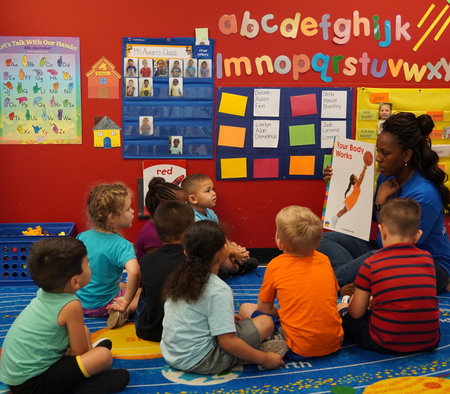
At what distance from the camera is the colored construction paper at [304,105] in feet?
12.2

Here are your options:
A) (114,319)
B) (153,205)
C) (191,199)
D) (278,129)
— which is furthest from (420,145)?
(114,319)

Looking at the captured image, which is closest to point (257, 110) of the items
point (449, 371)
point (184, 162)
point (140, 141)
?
point (184, 162)

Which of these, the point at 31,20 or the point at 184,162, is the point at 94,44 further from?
the point at 184,162

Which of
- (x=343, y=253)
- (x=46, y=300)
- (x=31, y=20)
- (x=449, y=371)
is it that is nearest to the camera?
(x=46, y=300)

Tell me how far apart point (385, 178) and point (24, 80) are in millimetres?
2650

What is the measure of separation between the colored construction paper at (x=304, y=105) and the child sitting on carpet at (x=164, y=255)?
1.71 m

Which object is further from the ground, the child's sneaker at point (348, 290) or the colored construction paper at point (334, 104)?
the colored construction paper at point (334, 104)

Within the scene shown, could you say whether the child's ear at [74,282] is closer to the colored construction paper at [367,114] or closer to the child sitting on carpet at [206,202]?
the child sitting on carpet at [206,202]

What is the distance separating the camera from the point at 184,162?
3729 mm

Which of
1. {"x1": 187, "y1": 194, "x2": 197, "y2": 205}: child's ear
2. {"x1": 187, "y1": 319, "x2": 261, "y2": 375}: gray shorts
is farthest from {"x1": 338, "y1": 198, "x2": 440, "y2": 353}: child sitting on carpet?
{"x1": 187, "y1": 194, "x2": 197, "y2": 205}: child's ear

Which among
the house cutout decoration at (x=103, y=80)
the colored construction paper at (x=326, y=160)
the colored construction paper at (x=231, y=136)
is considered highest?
the house cutout decoration at (x=103, y=80)

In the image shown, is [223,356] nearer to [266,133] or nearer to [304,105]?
[266,133]

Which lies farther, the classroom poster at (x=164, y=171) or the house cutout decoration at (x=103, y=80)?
the classroom poster at (x=164, y=171)

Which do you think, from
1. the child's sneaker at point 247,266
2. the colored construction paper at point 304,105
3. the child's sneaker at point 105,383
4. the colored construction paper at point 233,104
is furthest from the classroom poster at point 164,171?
the child's sneaker at point 105,383
